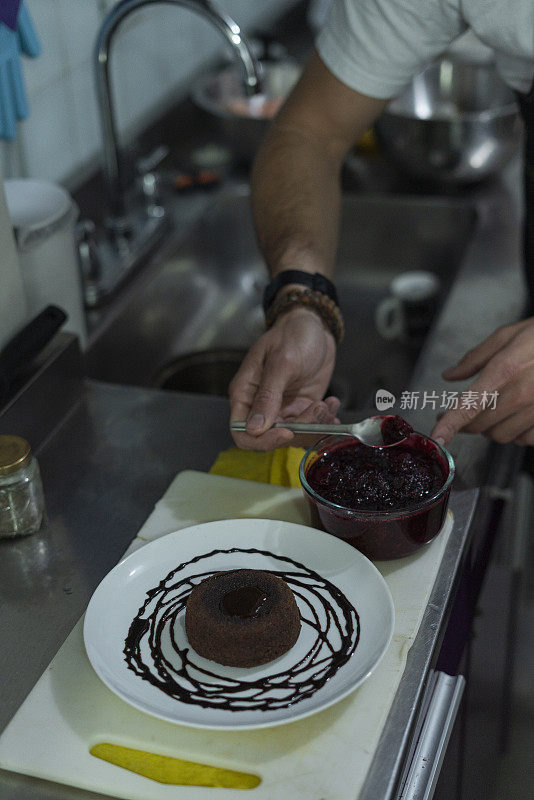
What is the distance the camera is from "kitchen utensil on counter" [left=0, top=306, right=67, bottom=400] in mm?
1119

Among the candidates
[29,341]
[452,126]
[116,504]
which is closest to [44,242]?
[29,341]

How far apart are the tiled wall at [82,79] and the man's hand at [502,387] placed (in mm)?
967

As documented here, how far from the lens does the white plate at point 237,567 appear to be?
2.52 feet

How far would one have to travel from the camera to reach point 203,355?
5.41 ft

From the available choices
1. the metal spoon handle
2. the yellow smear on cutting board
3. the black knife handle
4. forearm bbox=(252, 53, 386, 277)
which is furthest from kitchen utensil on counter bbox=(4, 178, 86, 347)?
the yellow smear on cutting board

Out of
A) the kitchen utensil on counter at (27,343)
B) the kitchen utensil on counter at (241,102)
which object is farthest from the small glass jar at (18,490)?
the kitchen utensil on counter at (241,102)

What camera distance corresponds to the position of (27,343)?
1.15 m

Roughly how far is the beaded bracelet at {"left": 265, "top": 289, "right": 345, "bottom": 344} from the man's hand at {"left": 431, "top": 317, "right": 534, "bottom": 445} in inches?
7.7

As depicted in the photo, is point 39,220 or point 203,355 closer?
point 39,220

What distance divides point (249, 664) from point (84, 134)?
4.55ft

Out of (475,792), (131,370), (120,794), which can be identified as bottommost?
(475,792)

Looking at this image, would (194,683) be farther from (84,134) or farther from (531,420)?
(84,134)

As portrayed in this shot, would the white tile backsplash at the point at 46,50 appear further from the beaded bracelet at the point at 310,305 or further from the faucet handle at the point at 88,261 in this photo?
the beaded bracelet at the point at 310,305

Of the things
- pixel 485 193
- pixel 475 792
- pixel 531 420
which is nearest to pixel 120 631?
pixel 531 420
